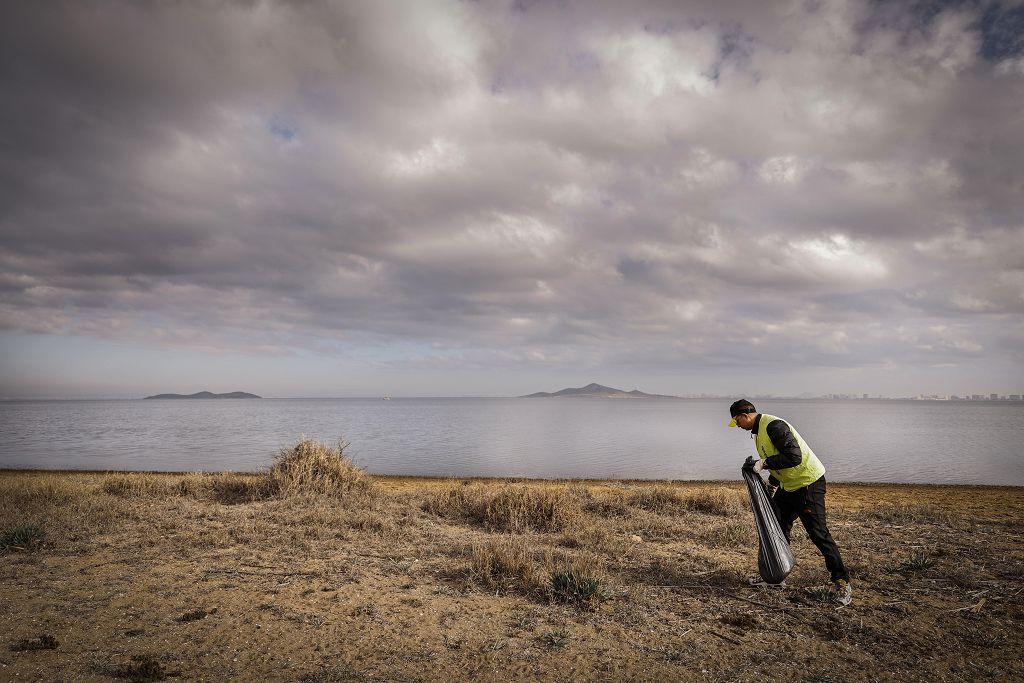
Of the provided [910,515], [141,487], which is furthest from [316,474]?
[910,515]

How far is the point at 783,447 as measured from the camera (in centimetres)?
616

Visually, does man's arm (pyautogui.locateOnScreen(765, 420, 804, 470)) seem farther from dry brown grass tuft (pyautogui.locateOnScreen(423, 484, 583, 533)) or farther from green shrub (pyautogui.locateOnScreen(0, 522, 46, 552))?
green shrub (pyautogui.locateOnScreen(0, 522, 46, 552))

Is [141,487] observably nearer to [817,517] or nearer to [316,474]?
[316,474]

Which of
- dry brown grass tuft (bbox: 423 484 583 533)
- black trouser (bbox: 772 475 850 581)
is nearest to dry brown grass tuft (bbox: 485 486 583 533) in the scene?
dry brown grass tuft (bbox: 423 484 583 533)

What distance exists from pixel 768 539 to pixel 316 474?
9833 mm

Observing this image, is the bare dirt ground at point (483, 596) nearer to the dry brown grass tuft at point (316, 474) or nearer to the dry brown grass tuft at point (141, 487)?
the dry brown grass tuft at point (141, 487)

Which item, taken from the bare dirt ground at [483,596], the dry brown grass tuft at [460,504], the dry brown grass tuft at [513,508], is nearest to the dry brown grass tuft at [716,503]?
the bare dirt ground at [483,596]

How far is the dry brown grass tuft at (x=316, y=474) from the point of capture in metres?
12.0

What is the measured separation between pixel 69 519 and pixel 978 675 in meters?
12.4

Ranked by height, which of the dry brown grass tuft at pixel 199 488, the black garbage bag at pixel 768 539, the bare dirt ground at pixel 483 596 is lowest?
the bare dirt ground at pixel 483 596

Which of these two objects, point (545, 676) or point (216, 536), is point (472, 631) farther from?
point (216, 536)

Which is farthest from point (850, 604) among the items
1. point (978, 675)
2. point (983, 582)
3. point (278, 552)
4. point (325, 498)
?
point (325, 498)

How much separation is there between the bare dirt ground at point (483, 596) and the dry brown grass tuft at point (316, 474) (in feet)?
3.97

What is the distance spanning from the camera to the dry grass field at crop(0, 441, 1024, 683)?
4.69 meters
